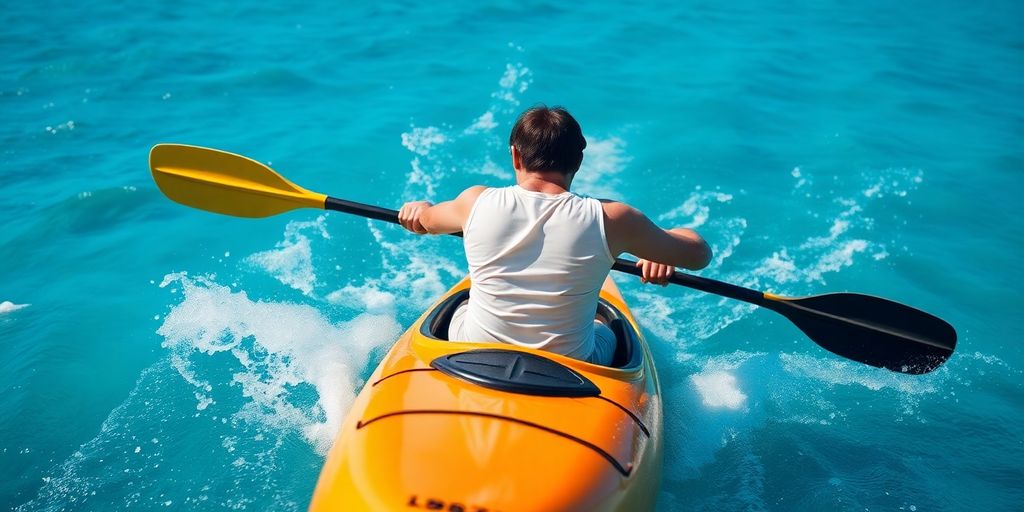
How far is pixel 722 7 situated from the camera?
9.94 metres

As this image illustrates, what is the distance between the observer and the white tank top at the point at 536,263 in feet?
7.13

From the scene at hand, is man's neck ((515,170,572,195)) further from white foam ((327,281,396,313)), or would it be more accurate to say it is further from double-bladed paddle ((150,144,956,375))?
white foam ((327,281,396,313))

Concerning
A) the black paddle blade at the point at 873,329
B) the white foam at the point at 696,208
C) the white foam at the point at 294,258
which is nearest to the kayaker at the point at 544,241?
the black paddle blade at the point at 873,329

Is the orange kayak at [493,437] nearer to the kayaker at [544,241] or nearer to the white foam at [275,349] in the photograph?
the kayaker at [544,241]

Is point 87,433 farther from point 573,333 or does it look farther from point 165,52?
point 165,52

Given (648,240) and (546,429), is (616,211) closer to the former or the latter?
(648,240)

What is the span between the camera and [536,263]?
2213 millimetres

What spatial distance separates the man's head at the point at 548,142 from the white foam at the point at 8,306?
133 inches

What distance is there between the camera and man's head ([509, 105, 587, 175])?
7.15ft

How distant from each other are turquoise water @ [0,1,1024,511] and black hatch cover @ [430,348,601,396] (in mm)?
993

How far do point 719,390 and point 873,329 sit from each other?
2.77ft

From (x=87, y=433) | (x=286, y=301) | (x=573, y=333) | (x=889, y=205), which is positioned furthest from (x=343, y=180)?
(x=889, y=205)

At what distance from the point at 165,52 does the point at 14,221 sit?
328 cm

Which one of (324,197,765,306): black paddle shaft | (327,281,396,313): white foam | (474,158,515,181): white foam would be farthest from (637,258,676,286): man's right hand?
(474,158,515,181): white foam
